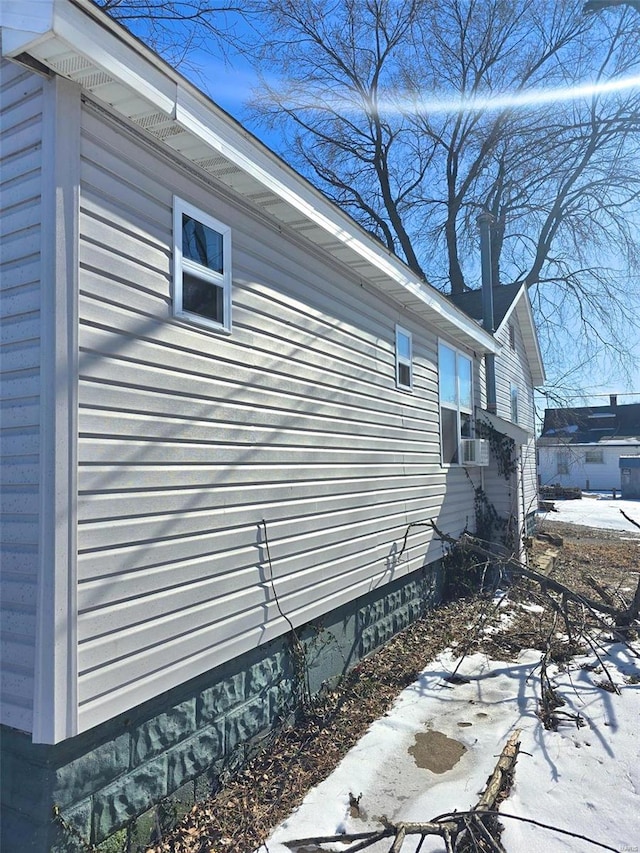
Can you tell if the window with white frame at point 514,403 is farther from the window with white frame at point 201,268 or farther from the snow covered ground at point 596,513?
the window with white frame at point 201,268

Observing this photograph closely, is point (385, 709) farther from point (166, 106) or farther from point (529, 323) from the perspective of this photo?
point (529, 323)

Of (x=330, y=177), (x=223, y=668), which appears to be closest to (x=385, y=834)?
(x=223, y=668)

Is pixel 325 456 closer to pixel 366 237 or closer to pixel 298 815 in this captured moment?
pixel 366 237

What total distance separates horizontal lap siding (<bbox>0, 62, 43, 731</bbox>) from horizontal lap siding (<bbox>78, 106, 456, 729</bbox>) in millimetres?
222

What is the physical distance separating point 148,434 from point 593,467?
38526mm

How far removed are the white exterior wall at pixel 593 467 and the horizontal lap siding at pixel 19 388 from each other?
119ft

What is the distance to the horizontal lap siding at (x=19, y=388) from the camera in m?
2.74

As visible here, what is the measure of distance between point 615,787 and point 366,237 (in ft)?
16.1

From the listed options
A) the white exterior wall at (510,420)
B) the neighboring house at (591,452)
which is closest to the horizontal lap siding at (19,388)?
the white exterior wall at (510,420)

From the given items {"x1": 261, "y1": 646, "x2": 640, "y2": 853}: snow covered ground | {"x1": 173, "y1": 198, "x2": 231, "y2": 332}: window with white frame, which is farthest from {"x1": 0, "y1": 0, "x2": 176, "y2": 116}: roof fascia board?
{"x1": 261, "y1": 646, "x2": 640, "y2": 853}: snow covered ground

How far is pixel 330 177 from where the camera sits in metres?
24.4

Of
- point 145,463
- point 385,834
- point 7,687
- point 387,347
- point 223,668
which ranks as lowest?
point 385,834

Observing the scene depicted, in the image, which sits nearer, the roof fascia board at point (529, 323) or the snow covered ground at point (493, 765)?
the snow covered ground at point (493, 765)

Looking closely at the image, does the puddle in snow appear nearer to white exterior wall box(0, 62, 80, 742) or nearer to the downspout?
white exterior wall box(0, 62, 80, 742)
